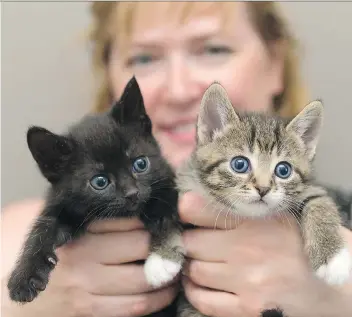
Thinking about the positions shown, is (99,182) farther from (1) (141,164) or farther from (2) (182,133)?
(2) (182,133)

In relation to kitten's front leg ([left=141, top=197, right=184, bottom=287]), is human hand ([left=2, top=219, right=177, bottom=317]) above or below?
below

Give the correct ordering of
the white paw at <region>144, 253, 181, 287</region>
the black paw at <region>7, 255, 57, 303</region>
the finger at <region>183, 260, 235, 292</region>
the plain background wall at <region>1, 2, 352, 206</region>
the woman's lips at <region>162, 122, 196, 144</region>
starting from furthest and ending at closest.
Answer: the plain background wall at <region>1, 2, 352, 206</region>
the woman's lips at <region>162, 122, 196, 144</region>
the finger at <region>183, 260, 235, 292</region>
the white paw at <region>144, 253, 181, 287</region>
the black paw at <region>7, 255, 57, 303</region>

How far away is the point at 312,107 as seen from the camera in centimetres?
118

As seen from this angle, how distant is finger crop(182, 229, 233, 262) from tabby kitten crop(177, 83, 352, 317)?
A: 0.09m

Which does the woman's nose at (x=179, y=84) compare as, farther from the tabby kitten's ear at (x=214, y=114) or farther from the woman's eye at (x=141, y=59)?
the tabby kitten's ear at (x=214, y=114)

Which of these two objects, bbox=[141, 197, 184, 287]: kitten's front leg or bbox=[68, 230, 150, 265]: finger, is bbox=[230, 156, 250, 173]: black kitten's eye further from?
bbox=[68, 230, 150, 265]: finger

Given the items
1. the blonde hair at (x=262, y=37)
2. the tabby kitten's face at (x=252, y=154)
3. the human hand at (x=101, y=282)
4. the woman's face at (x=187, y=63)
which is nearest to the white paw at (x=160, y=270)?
the human hand at (x=101, y=282)

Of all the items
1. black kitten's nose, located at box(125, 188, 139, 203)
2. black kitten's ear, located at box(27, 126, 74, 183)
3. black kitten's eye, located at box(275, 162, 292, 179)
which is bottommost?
black kitten's nose, located at box(125, 188, 139, 203)

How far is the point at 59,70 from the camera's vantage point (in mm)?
2311

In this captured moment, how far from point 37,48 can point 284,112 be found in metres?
1.24

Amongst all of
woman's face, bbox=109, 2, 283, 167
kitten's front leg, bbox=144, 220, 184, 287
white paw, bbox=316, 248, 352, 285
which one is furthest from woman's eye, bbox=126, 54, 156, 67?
white paw, bbox=316, 248, 352, 285

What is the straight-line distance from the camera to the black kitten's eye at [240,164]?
1.14 metres

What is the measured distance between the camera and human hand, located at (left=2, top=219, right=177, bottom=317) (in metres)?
1.25

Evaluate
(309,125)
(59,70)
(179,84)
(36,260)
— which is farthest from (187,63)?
(36,260)
